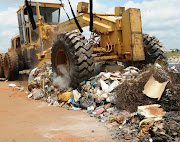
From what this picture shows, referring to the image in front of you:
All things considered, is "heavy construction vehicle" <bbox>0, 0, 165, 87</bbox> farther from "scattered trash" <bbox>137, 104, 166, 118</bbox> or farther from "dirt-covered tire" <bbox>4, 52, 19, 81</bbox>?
"scattered trash" <bbox>137, 104, 166, 118</bbox>

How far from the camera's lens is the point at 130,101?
4012mm

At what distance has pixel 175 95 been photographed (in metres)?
3.68

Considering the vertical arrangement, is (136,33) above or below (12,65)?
above

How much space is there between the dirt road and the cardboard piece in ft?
3.60

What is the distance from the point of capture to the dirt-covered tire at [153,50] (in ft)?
21.1

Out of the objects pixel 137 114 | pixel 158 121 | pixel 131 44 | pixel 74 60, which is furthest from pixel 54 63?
pixel 158 121

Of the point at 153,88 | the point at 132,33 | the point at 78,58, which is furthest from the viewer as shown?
the point at 132,33

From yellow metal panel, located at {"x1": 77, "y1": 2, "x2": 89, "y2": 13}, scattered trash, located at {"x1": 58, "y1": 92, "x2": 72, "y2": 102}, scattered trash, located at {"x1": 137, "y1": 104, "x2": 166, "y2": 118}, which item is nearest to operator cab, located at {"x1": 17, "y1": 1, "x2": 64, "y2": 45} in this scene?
yellow metal panel, located at {"x1": 77, "y1": 2, "x2": 89, "y2": 13}

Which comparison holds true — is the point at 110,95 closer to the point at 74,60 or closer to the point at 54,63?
the point at 74,60

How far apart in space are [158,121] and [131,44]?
2.70m

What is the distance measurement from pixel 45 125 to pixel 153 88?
85.3 inches

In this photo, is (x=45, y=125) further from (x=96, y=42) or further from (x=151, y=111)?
(x=96, y=42)

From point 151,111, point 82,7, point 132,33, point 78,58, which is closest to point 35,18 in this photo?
point 82,7

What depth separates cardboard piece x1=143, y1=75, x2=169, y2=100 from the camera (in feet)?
12.6
